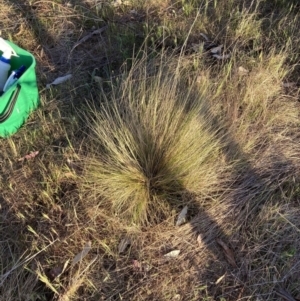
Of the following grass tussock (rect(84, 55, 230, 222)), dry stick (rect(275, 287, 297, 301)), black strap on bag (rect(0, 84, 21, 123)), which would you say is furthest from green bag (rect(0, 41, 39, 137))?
dry stick (rect(275, 287, 297, 301))

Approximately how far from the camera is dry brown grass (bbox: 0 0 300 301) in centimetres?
186

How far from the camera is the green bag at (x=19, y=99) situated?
7.54ft

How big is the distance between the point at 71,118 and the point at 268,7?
5.32 feet

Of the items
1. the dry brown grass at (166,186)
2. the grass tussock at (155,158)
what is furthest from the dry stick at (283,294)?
the grass tussock at (155,158)

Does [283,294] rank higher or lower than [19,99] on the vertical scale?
lower

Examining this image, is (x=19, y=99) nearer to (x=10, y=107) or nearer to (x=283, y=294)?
(x=10, y=107)

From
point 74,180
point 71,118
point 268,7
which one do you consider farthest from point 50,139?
point 268,7

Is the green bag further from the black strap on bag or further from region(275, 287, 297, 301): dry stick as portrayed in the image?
region(275, 287, 297, 301): dry stick

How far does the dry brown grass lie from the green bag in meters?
0.06

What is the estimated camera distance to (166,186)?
209cm

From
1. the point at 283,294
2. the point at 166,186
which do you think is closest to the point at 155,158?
the point at 166,186

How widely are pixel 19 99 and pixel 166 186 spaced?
3.04ft

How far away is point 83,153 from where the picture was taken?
7.35 feet

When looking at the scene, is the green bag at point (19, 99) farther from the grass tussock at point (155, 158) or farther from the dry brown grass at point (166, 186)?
the grass tussock at point (155, 158)
